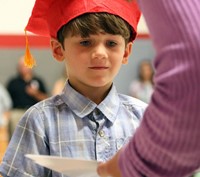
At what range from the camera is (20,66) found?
574 centimetres

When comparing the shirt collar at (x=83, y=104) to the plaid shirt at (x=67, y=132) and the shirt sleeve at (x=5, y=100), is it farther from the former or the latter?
the shirt sleeve at (x=5, y=100)

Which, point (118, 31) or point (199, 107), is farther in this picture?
point (118, 31)

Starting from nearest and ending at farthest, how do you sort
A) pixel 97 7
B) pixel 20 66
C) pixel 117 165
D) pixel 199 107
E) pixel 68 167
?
pixel 199 107
pixel 117 165
pixel 68 167
pixel 97 7
pixel 20 66

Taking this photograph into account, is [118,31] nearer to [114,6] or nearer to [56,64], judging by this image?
[114,6]

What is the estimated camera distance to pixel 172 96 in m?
0.55

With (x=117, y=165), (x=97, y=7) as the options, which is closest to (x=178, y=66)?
(x=117, y=165)

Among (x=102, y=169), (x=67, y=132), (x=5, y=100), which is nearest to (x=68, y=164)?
(x=102, y=169)

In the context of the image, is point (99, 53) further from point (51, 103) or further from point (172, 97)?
point (172, 97)

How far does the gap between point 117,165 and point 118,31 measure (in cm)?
39

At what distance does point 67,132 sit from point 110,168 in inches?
12.8

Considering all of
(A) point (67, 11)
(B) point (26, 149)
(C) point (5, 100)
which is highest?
(A) point (67, 11)

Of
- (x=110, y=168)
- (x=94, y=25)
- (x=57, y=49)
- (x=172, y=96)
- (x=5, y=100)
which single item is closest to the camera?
(x=172, y=96)

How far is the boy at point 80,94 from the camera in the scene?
932mm

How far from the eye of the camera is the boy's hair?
0.92m
